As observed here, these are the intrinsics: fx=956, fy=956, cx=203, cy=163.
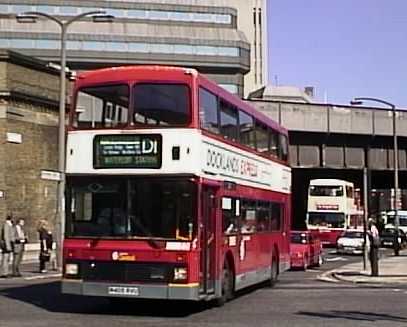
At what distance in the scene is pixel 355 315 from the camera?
57.7 feet

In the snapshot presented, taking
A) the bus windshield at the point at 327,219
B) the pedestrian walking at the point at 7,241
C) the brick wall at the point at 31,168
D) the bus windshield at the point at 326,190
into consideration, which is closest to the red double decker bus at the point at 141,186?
the pedestrian walking at the point at 7,241

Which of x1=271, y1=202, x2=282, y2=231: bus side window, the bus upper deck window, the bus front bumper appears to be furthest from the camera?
x1=271, y1=202, x2=282, y2=231: bus side window

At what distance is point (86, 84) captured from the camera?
18000mm

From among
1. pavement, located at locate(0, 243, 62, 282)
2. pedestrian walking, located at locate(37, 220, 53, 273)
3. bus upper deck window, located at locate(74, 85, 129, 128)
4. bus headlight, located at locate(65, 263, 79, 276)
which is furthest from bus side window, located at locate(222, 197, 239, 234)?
pedestrian walking, located at locate(37, 220, 53, 273)

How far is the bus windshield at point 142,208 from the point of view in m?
16.9

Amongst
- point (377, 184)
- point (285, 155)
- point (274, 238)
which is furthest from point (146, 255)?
point (377, 184)

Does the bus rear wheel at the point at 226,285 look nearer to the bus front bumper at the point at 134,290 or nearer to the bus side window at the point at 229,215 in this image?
the bus side window at the point at 229,215

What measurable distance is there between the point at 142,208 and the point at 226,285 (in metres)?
3.51

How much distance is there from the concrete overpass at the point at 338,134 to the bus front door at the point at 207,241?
4301 cm

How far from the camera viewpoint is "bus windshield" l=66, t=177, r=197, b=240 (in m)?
16.9

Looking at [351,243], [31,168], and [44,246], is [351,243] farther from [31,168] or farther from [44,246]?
[44,246]

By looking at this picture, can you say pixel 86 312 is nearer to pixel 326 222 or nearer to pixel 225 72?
pixel 326 222

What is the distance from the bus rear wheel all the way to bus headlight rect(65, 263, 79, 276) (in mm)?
3202

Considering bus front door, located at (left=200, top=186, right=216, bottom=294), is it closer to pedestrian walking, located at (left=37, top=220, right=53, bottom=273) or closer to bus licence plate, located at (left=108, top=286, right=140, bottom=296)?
bus licence plate, located at (left=108, top=286, right=140, bottom=296)
